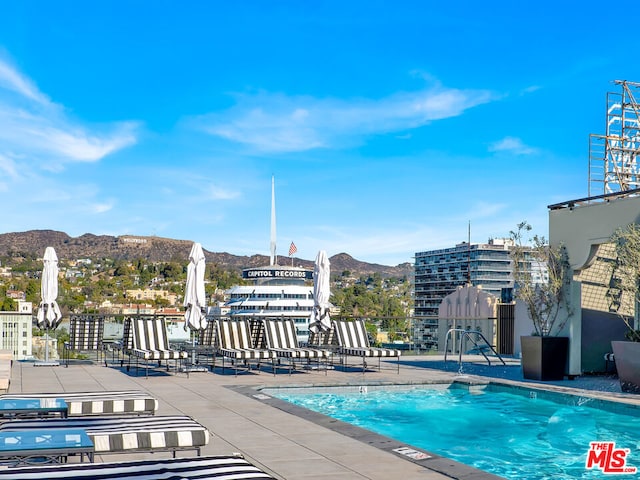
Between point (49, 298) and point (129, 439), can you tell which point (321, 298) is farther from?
point (129, 439)

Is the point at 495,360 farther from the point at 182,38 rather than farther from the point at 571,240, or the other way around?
the point at 182,38

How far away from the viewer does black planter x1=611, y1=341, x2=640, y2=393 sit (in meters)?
9.64

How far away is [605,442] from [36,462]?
18.7ft

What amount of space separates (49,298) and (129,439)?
9.07 metres

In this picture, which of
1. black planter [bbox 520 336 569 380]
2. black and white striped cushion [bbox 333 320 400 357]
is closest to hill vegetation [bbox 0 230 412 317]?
black and white striped cushion [bbox 333 320 400 357]

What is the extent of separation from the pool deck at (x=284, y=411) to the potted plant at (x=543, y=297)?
375 mm

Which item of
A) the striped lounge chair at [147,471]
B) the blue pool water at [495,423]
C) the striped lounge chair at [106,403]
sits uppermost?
the striped lounge chair at [147,471]

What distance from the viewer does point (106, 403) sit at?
608cm

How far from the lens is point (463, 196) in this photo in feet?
183

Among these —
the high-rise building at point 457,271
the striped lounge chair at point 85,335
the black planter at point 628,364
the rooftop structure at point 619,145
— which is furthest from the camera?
the high-rise building at point 457,271

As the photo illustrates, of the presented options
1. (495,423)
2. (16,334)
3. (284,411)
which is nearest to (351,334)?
(495,423)

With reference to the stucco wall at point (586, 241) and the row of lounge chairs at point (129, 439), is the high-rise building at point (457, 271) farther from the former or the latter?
the row of lounge chairs at point (129, 439)

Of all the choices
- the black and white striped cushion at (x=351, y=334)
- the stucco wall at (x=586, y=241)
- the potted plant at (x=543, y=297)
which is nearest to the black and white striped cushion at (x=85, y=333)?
the black and white striped cushion at (x=351, y=334)

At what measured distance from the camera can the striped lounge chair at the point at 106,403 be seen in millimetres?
5926
